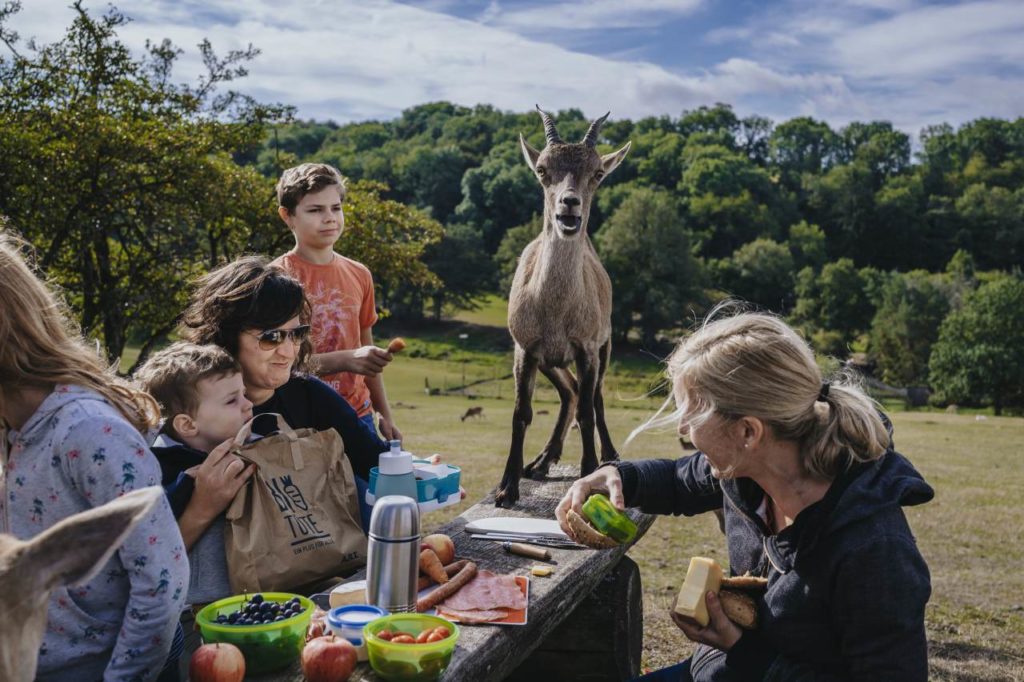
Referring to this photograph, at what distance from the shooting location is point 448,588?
313 centimetres

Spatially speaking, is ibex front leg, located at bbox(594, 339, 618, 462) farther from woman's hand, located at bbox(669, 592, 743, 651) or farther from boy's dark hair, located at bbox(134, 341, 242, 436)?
boy's dark hair, located at bbox(134, 341, 242, 436)

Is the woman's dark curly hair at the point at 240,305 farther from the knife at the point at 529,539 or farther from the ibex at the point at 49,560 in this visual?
the ibex at the point at 49,560

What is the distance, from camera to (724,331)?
2.87 metres

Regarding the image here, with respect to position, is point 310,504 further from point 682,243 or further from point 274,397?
point 682,243

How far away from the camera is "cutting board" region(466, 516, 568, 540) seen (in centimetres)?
422

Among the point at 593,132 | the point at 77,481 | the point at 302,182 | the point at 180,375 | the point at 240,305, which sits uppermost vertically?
the point at 593,132

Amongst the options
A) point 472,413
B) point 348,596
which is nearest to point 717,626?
point 348,596

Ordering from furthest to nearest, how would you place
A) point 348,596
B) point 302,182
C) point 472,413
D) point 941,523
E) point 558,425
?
point 472,413
point 941,523
point 558,425
point 302,182
point 348,596

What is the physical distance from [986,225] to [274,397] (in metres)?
96.1

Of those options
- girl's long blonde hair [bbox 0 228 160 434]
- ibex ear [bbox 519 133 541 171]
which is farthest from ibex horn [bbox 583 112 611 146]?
girl's long blonde hair [bbox 0 228 160 434]

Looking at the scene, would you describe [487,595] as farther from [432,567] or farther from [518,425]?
[518,425]

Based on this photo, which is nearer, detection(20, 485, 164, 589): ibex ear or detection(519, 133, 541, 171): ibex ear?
detection(20, 485, 164, 589): ibex ear

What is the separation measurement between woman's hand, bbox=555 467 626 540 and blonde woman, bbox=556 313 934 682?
1.88 ft

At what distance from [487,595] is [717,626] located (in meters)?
0.86
